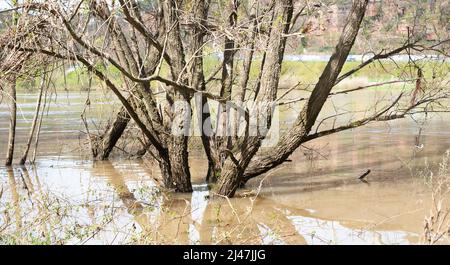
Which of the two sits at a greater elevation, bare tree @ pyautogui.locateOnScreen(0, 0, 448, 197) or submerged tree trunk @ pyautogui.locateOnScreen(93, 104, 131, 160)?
bare tree @ pyautogui.locateOnScreen(0, 0, 448, 197)

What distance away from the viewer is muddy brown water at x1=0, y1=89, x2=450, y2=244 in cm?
830

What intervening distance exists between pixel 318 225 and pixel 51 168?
650 cm

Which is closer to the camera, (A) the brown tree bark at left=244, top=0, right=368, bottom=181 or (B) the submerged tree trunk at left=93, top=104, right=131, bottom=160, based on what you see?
(A) the brown tree bark at left=244, top=0, right=368, bottom=181

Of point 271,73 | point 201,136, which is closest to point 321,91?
point 271,73

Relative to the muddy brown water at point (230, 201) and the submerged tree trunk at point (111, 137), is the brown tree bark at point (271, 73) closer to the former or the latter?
the muddy brown water at point (230, 201)

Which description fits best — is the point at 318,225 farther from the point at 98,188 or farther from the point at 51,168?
the point at 51,168

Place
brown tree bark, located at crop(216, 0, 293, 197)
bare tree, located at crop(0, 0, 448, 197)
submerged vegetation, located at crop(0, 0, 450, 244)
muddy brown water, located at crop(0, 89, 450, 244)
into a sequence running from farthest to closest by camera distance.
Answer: brown tree bark, located at crop(216, 0, 293, 197) → bare tree, located at crop(0, 0, 448, 197) → submerged vegetation, located at crop(0, 0, 450, 244) → muddy brown water, located at crop(0, 89, 450, 244)

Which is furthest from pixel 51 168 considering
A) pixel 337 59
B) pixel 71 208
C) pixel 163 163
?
pixel 337 59

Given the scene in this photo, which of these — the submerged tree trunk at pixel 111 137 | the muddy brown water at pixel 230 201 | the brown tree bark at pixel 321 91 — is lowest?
the muddy brown water at pixel 230 201

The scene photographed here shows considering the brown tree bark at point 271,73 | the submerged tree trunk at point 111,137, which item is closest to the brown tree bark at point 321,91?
the brown tree bark at point 271,73

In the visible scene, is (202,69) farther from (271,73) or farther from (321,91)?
(321,91)

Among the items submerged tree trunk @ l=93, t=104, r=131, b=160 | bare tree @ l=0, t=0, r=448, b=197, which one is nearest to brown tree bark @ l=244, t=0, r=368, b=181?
bare tree @ l=0, t=0, r=448, b=197

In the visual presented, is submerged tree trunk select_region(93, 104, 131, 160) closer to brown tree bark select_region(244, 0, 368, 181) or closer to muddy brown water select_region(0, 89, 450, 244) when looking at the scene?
muddy brown water select_region(0, 89, 450, 244)

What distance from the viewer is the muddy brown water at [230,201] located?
8297mm
